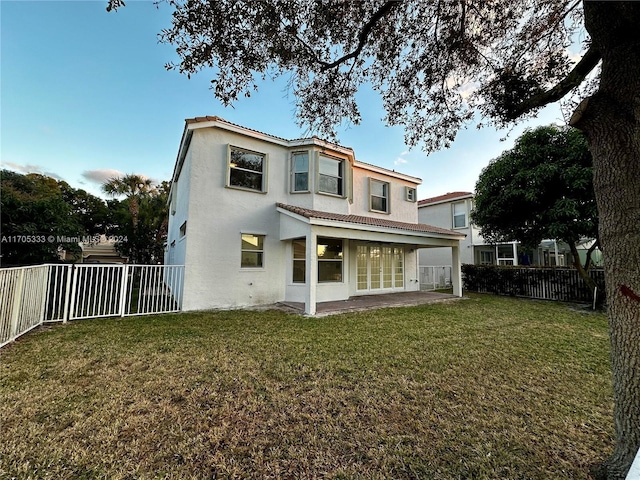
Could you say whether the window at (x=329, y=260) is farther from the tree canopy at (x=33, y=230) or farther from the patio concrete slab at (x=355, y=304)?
the tree canopy at (x=33, y=230)

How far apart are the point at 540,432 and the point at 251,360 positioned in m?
3.95

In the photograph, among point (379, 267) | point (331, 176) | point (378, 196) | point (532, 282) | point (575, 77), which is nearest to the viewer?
point (575, 77)

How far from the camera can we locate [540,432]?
272 cm

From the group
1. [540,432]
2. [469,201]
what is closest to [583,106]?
[540,432]

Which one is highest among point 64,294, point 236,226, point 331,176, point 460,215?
point 331,176

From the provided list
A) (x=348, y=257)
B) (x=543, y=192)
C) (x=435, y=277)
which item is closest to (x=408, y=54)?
(x=348, y=257)

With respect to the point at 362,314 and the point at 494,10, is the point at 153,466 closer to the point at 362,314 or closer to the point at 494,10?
the point at 362,314

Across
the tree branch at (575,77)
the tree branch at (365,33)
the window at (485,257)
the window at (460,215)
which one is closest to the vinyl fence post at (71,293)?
the tree branch at (365,33)

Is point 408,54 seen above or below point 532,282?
above

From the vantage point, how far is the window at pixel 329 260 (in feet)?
34.6

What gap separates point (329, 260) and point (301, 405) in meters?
7.67

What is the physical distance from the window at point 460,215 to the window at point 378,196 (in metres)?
7.72

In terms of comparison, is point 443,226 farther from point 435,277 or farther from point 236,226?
point 236,226

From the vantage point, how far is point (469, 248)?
18391mm
